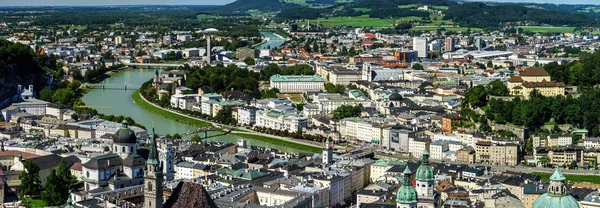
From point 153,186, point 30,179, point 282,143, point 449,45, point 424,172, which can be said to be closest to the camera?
point 153,186

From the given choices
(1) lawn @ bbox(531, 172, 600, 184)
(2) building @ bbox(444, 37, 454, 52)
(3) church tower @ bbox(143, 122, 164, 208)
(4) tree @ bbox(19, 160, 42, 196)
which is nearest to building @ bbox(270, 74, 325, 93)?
(1) lawn @ bbox(531, 172, 600, 184)

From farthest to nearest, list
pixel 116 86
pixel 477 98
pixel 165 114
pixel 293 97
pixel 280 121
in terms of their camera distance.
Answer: pixel 116 86 → pixel 293 97 → pixel 165 114 → pixel 477 98 → pixel 280 121

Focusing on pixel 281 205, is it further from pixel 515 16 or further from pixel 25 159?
pixel 515 16

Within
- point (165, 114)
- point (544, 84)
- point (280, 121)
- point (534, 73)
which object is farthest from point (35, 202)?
point (534, 73)

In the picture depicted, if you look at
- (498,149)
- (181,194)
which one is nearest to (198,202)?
(181,194)

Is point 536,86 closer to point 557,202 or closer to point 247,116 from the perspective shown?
point 247,116

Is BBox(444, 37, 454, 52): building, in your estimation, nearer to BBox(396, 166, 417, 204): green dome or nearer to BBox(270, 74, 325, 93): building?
BBox(270, 74, 325, 93): building
